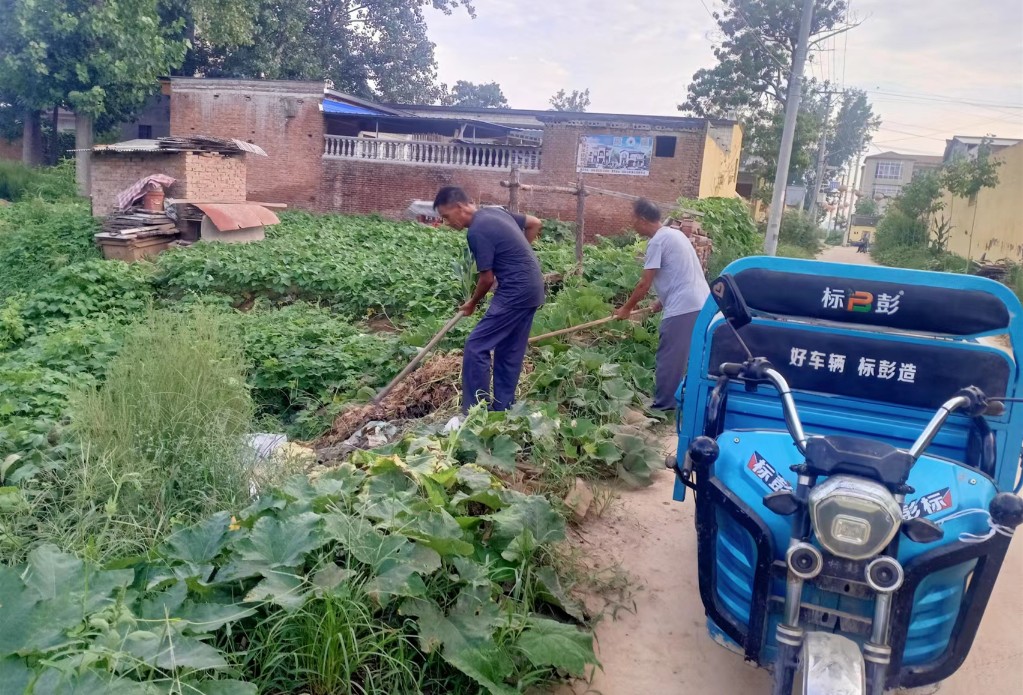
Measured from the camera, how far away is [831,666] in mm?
2186

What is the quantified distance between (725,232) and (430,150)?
918 centimetres

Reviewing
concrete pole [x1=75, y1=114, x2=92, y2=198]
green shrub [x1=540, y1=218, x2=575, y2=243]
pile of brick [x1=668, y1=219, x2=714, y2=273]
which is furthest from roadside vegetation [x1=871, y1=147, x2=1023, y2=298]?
concrete pole [x1=75, y1=114, x2=92, y2=198]

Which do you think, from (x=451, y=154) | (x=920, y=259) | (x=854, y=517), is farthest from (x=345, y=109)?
(x=854, y=517)

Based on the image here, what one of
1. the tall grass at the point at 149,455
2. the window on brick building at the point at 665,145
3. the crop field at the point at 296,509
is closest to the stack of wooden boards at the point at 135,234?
the crop field at the point at 296,509

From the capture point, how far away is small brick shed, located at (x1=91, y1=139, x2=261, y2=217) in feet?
46.2

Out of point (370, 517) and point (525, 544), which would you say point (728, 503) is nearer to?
point (525, 544)

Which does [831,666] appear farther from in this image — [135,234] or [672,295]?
[135,234]

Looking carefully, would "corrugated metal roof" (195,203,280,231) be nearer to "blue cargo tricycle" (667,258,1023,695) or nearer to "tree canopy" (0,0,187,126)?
"tree canopy" (0,0,187,126)

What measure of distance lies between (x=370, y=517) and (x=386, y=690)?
0.61m

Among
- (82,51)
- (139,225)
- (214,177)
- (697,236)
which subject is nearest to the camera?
(697,236)

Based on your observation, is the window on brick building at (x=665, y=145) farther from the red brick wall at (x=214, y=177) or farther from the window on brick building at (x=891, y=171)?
the window on brick building at (x=891, y=171)

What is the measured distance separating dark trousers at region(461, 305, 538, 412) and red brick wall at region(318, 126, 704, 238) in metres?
A: 13.9

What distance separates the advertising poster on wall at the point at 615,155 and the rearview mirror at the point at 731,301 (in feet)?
57.1

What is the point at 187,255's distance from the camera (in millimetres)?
11211
